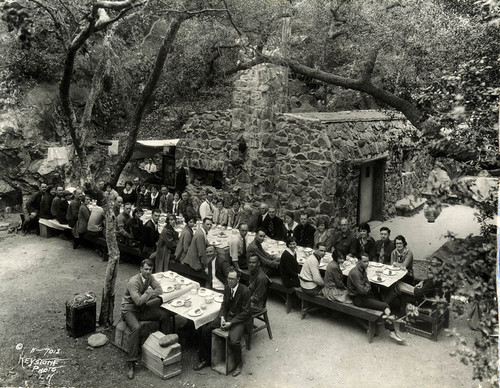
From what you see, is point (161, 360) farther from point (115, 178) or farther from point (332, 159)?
point (332, 159)

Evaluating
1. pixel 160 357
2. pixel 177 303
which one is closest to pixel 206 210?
pixel 177 303

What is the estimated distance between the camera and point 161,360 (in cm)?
680

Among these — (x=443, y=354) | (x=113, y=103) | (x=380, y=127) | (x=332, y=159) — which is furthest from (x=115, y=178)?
(x=113, y=103)

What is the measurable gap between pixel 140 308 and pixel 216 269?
187cm

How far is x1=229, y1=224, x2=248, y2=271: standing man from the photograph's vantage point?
1005 cm

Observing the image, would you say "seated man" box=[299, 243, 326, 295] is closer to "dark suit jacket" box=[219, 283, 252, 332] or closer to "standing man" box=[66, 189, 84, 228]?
"dark suit jacket" box=[219, 283, 252, 332]

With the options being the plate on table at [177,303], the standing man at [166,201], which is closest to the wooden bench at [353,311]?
the plate on table at [177,303]

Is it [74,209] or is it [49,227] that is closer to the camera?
[74,209]

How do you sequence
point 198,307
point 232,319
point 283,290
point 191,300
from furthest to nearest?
1. point 283,290
2. point 191,300
3. point 198,307
4. point 232,319

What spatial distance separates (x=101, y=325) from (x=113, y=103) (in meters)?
11.6

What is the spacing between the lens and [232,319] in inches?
282

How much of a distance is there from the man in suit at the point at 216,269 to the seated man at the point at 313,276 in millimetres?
1429

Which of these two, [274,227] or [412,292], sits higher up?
[274,227]

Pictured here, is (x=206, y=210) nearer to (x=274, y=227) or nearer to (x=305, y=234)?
(x=274, y=227)
